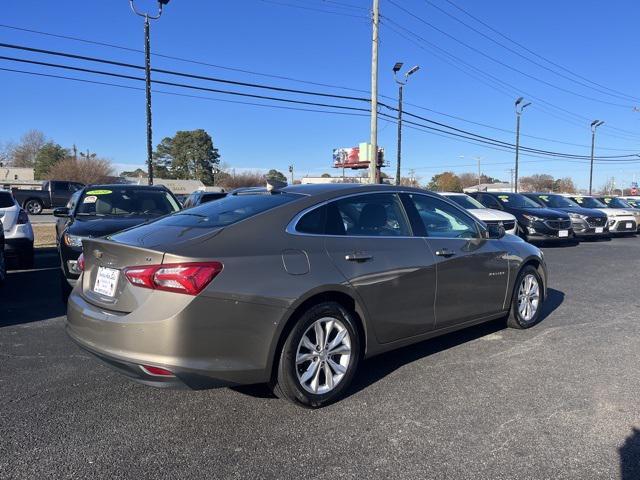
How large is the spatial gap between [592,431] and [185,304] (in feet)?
8.90

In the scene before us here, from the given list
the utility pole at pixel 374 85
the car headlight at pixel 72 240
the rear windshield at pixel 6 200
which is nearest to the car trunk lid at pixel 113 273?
the car headlight at pixel 72 240

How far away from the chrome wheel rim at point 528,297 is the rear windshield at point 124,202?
17.2ft

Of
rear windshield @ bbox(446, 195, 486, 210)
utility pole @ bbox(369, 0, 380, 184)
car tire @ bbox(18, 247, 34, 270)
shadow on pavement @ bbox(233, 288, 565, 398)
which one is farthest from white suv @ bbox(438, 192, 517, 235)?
car tire @ bbox(18, 247, 34, 270)

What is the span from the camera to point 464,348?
5.02 meters

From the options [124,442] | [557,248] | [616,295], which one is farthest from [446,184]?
[124,442]

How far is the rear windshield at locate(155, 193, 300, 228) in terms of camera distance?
374 cm

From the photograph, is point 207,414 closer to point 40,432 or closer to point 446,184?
point 40,432

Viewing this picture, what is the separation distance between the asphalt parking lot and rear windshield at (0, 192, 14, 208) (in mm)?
4545

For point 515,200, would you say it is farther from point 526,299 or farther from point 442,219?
point 442,219

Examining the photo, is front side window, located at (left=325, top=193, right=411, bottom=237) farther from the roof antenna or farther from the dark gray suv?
the roof antenna

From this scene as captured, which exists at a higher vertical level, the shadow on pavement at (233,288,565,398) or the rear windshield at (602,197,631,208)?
the rear windshield at (602,197,631,208)

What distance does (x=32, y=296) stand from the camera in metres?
7.18

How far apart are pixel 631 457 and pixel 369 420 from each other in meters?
1.55

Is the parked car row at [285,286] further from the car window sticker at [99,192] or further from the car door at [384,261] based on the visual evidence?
the car window sticker at [99,192]
